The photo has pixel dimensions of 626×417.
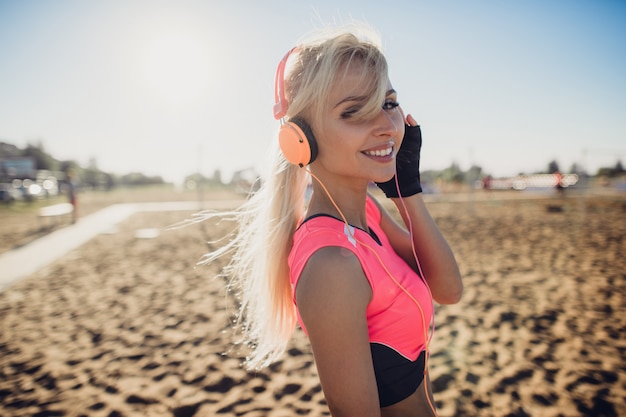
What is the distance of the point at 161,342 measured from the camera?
383cm

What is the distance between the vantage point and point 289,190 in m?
1.47

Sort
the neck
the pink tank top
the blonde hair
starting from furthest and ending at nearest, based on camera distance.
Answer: the neck < the blonde hair < the pink tank top

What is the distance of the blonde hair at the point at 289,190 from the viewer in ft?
3.92

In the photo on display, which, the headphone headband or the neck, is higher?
the headphone headband

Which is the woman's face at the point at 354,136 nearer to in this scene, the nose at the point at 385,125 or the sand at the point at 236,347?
the nose at the point at 385,125

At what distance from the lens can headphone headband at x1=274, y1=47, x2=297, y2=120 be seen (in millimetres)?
1338

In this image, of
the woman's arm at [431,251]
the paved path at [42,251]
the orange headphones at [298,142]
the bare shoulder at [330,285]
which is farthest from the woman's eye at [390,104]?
the paved path at [42,251]

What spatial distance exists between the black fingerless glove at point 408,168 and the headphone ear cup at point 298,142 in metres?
0.42

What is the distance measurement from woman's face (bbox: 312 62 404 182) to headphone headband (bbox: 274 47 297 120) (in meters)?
0.20

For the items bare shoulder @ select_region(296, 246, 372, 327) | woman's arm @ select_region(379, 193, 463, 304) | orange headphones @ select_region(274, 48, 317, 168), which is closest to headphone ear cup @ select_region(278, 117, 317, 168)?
orange headphones @ select_region(274, 48, 317, 168)

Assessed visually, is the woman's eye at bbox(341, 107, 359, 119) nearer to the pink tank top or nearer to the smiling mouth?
the smiling mouth

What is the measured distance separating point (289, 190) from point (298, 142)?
0.31 m

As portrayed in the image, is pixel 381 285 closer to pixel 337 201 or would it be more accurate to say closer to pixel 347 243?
pixel 347 243

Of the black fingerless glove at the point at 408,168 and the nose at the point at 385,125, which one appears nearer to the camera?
the nose at the point at 385,125
